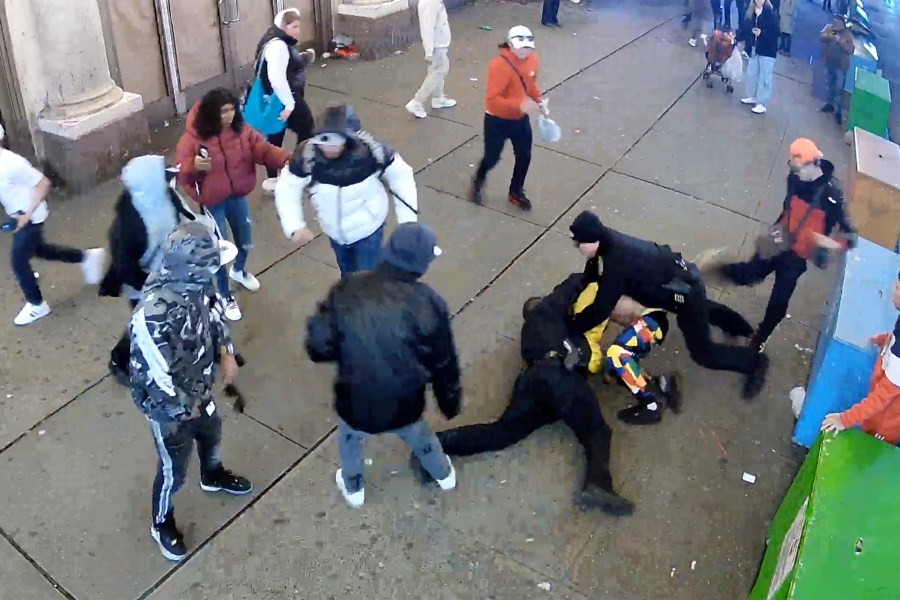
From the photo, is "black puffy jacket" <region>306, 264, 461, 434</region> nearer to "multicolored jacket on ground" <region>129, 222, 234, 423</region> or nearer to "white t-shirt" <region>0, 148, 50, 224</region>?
"multicolored jacket on ground" <region>129, 222, 234, 423</region>

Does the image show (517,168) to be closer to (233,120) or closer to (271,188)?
(271,188)

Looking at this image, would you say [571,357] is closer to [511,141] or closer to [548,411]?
[548,411]

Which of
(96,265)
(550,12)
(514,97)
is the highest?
(514,97)

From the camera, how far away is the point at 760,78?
9.23 meters

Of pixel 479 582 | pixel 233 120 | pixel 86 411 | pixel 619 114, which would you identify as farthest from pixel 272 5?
pixel 479 582

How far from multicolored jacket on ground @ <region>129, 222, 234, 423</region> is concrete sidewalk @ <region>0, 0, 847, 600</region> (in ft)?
3.24

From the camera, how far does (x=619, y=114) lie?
8.95m

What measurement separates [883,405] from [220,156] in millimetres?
3763

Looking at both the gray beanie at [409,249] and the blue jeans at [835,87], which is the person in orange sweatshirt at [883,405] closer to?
the gray beanie at [409,249]

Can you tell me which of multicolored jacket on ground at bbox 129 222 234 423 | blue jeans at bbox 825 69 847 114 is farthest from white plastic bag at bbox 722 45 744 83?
multicolored jacket on ground at bbox 129 222 234 423

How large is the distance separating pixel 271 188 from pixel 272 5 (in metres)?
3.57

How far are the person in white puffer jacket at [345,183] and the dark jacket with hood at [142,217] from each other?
601 millimetres

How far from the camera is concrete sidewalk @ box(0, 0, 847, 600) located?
3.72 m

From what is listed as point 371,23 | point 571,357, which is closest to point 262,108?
point 571,357
